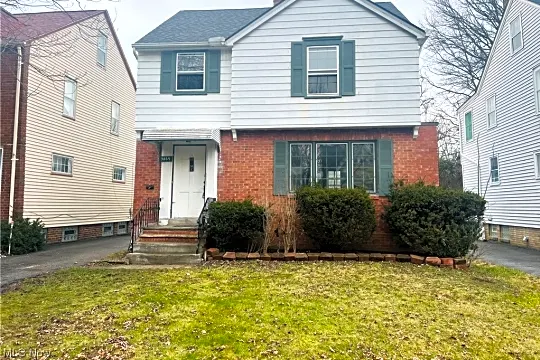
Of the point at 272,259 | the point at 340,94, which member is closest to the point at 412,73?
the point at 340,94

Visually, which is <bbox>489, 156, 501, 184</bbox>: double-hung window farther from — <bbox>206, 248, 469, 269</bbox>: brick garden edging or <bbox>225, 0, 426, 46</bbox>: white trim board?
<bbox>206, 248, 469, 269</bbox>: brick garden edging

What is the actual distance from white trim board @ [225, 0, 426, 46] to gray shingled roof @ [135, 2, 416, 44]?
14 centimetres

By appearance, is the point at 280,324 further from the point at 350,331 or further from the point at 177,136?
the point at 177,136

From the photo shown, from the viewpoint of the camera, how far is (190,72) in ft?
34.9

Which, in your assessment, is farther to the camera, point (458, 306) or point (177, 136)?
point (177, 136)

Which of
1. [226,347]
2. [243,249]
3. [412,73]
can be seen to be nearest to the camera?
[226,347]

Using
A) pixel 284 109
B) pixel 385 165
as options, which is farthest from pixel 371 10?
pixel 385 165

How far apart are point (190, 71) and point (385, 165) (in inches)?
252

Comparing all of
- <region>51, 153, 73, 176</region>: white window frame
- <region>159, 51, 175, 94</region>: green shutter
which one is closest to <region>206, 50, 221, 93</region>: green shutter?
<region>159, 51, 175, 94</region>: green shutter

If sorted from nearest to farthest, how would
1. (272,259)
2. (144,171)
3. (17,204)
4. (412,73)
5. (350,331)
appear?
1. (350,331)
2. (272,259)
3. (412,73)
4. (144,171)
5. (17,204)

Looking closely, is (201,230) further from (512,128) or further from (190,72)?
(512,128)

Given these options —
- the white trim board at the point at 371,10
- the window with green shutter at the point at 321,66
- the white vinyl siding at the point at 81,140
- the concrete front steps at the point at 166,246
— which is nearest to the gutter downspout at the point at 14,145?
the white vinyl siding at the point at 81,140

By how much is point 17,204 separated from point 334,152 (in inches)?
400

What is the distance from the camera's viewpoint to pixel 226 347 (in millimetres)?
3781
